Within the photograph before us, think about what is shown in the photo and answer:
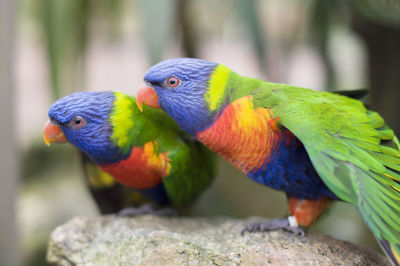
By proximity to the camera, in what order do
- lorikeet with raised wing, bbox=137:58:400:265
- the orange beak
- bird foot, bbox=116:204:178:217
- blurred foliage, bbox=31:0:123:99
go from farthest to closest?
blurred foliage, bbox=31:0:123:99
bird foot, bbox=116:204:178:217
the orange beak
lorikeet with raised wing, bbox=137:58:400:265

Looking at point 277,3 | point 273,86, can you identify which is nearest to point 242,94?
point 273,86

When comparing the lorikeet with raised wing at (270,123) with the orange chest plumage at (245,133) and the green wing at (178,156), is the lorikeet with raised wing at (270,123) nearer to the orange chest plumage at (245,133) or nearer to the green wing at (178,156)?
the orange chest plumage at (245,133)

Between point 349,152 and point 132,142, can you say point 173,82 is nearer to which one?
point 132,142

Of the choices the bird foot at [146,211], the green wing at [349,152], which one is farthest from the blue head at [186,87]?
the bird foot at [146,211]

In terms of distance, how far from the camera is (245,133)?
0.98 m

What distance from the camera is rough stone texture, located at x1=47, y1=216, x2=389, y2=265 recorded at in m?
0.94

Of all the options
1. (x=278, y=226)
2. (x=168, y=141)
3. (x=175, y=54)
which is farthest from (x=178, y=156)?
(x=175, y=54)

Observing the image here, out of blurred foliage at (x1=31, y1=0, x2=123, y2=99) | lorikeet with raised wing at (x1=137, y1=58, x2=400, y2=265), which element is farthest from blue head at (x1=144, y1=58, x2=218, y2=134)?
blurred foliage at (x1=31, y1=0, x2=123, y2=99)

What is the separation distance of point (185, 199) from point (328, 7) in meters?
1.13

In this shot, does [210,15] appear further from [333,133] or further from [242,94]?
[333,133]

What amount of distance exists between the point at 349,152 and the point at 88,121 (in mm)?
696

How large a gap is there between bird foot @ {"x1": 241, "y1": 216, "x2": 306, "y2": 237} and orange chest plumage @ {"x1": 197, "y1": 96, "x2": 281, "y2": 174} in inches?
7.5

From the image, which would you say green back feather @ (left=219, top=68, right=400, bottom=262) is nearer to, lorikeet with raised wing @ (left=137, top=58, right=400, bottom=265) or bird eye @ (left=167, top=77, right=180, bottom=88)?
lorikeet with raised wing @ (left=137, top=58, right=400, bottom=265)

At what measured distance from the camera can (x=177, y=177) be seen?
121cm
